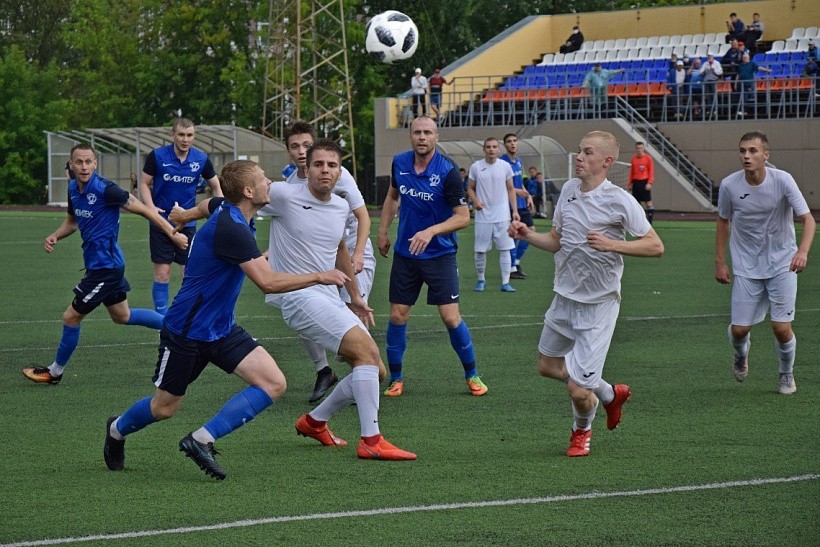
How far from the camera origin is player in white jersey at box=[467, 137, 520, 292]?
18234mm

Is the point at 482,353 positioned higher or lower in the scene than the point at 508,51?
lower

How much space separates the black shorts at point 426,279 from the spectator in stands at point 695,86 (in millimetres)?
30960

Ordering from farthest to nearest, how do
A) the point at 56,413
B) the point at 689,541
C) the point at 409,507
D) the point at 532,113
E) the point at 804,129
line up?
the point at 532,113
the point at 804,129
the point at 56,413
the point at 409,507
the point at 689,541

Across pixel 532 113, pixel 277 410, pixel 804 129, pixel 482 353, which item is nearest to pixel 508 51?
pixel 532 113

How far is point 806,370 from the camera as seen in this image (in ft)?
35.9

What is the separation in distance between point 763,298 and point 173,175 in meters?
6.25

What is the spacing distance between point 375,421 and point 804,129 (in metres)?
32.7

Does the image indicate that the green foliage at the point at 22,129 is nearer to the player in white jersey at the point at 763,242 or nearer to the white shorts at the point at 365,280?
the white shorts at the point at 365,280

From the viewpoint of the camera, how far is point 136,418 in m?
7.26

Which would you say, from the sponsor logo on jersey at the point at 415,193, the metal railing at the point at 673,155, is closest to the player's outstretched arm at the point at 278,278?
the sponsor logo on jersey at the point at 415,193

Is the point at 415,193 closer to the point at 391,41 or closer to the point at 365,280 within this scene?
the point at 365,280

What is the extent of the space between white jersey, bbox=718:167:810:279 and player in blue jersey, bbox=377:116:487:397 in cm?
209

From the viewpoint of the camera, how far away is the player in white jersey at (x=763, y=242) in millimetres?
9805

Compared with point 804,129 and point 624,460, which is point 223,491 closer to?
point 624,460
